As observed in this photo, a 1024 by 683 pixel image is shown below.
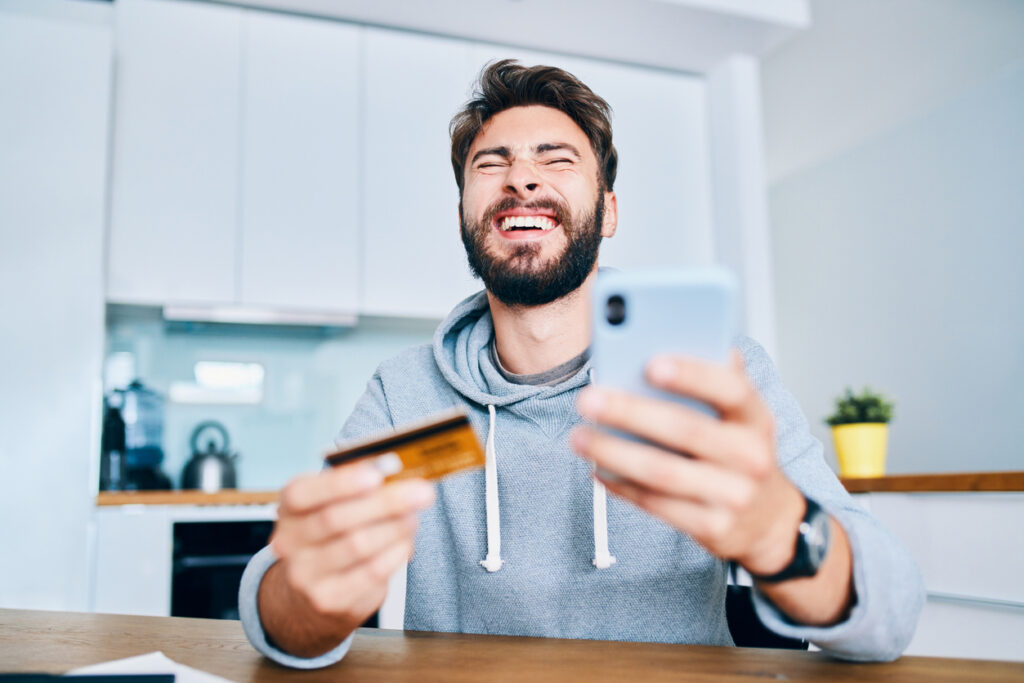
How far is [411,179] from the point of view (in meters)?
2.82

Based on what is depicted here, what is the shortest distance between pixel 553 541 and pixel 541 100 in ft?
2.68

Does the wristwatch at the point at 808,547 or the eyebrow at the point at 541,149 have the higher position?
the eyebrow at the point at 541,149

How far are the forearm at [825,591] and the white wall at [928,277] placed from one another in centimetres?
381

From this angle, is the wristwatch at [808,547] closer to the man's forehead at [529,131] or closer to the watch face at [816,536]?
the watch face at [816,536]

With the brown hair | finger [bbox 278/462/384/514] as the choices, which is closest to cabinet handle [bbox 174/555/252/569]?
the brown hair

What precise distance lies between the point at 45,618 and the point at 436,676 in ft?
1.84

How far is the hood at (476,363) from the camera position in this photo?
113cm

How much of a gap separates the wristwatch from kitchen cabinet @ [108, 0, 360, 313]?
7.48 feet

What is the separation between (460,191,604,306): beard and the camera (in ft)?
3.98

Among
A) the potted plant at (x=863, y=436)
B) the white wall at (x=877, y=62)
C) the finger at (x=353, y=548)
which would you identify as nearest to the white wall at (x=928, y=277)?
the white wall at (x=877, y=62)

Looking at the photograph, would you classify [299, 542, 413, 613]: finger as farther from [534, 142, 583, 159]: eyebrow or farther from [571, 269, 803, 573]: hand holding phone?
[534, 142, 583, 159]: eyebrow

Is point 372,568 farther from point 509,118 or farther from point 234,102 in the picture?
point 234,102

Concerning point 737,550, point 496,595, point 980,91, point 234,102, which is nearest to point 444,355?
point 496,595

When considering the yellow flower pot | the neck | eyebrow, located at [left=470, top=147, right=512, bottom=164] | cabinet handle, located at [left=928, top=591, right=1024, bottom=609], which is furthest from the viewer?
the yellow flower pot
